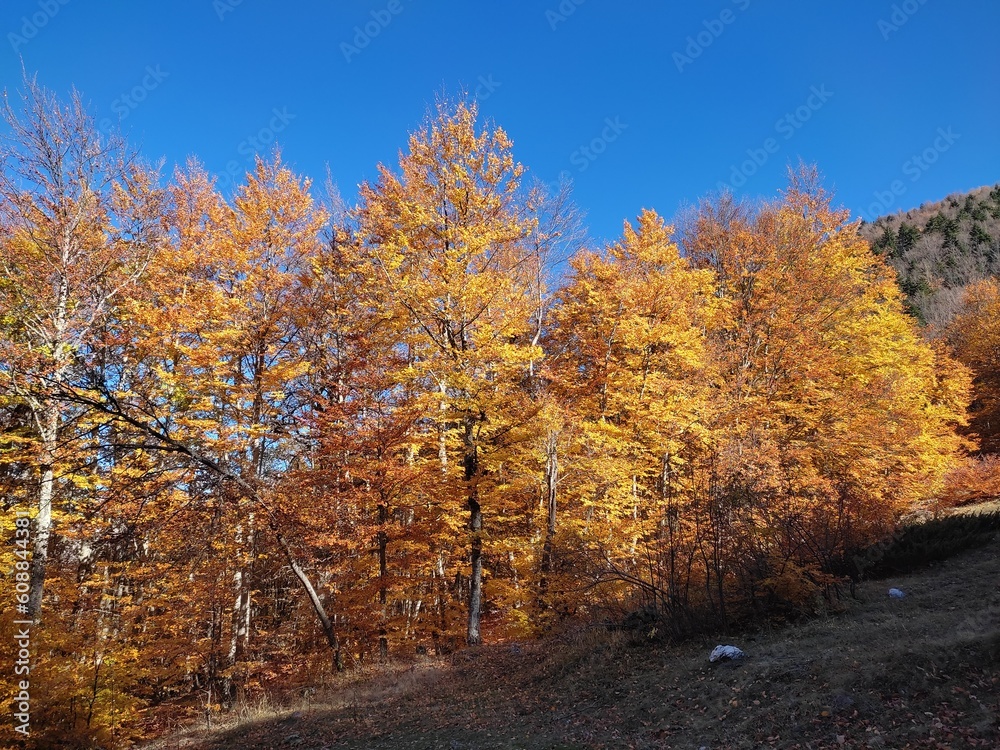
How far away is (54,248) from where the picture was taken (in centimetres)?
1248

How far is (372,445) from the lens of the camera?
12.4 meters

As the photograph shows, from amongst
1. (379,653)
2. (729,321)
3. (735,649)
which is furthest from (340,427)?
(729,321)

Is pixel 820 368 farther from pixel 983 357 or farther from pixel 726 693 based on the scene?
pixel 983 357

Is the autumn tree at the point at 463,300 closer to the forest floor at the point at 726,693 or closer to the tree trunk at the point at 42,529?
the forest floor at the point at 726,693

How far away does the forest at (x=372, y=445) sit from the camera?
9555mm

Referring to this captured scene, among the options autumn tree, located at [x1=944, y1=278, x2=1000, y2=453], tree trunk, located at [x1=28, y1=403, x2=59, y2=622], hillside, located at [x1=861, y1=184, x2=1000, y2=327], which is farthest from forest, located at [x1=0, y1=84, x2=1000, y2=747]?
hillside, located at [x1=861, y1=184, x2=1000, y2=327]

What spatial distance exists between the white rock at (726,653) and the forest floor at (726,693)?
0.13 metres

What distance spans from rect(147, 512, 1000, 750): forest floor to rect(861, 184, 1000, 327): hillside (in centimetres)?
4828

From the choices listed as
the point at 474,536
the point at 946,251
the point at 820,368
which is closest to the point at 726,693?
the point at 474,536

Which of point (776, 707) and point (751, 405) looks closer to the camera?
point (776, 707)

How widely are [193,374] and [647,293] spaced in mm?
13629

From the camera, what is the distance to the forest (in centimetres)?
955

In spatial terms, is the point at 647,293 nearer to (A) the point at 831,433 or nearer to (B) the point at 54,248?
(A) the point at 831,433

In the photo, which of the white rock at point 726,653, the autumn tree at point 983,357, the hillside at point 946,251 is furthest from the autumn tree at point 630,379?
the hillside at point 946,251
